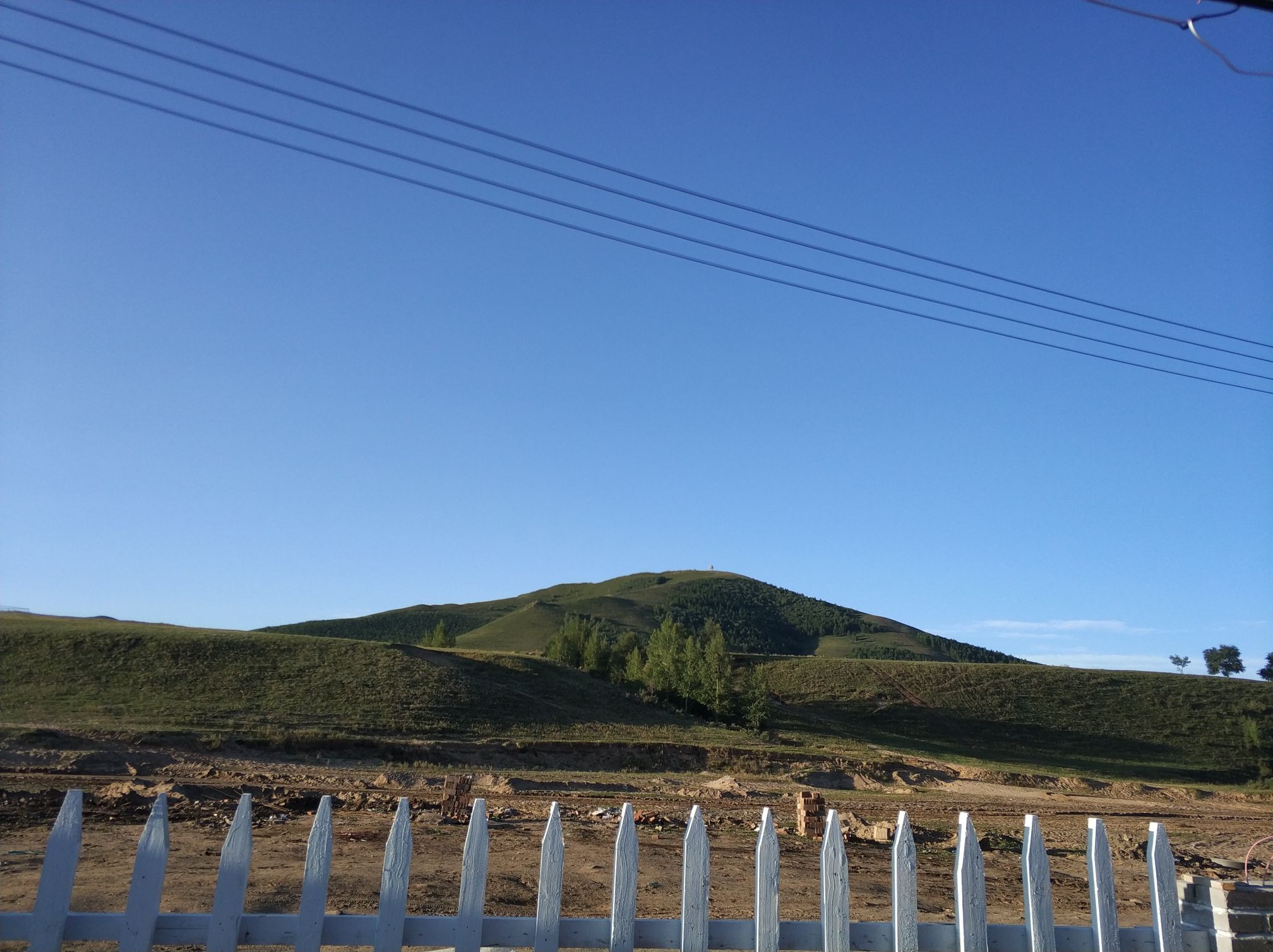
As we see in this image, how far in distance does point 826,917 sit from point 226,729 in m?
30.2

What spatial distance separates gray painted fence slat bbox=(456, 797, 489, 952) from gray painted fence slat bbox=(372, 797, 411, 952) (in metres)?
0.23

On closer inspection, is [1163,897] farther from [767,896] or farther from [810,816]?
[810,816]

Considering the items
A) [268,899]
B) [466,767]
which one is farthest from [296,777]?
[268,899]

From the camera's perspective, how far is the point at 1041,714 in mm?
64750

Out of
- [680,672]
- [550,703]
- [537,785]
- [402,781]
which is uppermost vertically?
[680,672]

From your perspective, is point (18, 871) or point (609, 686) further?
point (609, 686)

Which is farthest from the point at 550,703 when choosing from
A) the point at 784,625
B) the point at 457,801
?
the point at 784,625

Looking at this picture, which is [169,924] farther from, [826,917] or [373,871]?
[373,871]

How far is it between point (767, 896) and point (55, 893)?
282 cm

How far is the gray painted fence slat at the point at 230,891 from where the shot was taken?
10.9 ft

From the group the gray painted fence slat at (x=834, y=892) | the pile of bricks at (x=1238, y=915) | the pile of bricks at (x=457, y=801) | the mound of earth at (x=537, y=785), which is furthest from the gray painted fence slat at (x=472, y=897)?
the mound of earth at (x=537, y=785)

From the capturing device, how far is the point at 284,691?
122 ft

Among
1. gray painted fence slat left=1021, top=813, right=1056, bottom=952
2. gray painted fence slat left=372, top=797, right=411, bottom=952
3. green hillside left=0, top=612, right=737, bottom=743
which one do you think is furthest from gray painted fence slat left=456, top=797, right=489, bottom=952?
green hillside left=0, top=612, right=737, bottom=743

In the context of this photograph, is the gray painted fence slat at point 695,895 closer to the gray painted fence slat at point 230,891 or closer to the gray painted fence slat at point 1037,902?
the gray painted fence slat at point 1037,902
